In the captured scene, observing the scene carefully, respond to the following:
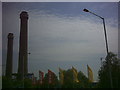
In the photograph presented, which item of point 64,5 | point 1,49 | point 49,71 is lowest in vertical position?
point 49,71

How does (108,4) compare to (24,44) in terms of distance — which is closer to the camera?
(108,4)

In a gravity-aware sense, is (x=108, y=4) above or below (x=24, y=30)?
below

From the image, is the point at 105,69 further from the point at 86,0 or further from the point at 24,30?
the point at 24,30

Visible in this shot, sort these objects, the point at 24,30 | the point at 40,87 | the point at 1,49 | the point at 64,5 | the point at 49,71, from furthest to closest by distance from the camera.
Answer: the point at 24,30 → the point at 40,87 → the point at 49,71 → the point at 1,49 → the point at 64,5

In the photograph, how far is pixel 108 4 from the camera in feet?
37.3

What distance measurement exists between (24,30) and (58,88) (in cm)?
965

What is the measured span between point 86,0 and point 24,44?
16.1 m

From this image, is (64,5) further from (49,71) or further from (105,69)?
(49,71)

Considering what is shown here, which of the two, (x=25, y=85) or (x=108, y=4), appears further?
(x=25, y=85)

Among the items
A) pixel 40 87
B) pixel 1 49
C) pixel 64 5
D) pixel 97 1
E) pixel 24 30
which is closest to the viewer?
pixel 97 1

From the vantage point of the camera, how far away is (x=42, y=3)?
11.9 meters

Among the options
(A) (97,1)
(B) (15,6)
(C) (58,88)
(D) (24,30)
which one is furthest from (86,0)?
(D) (24,30)

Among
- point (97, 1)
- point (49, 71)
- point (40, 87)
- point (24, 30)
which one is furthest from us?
point (24, 30)

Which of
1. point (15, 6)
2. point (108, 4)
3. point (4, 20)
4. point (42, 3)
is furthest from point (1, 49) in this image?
point (108, 4)
